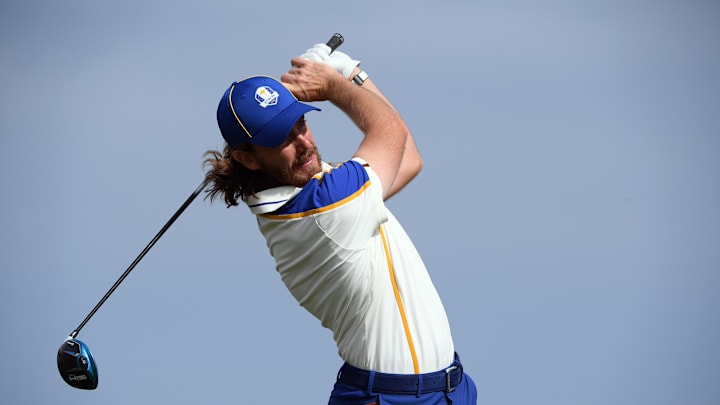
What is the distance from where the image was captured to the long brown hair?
4.02m

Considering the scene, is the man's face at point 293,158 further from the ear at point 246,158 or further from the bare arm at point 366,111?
the bare arm at point 366,111

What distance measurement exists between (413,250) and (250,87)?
0.88m

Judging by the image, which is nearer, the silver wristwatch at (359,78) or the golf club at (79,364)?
the silver wristwatch at (359,78)

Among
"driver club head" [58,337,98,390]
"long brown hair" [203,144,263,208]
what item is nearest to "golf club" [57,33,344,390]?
"driver club head" [58,337,98,390]

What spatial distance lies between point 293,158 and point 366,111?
0.34m

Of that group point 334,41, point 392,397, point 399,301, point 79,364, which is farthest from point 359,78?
point 79,364

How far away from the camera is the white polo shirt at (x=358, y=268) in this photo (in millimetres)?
3791

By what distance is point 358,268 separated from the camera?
389 cm

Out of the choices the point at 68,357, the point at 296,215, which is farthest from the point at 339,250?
the point at 68,357

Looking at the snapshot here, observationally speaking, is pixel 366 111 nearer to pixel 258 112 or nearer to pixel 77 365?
pixel 258 112

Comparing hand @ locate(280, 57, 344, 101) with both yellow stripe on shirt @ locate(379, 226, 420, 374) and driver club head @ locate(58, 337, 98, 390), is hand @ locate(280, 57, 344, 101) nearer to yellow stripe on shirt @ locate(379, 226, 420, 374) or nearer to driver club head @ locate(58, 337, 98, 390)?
yellow stripe on shirt @ locate(379, 226, 420, 374)

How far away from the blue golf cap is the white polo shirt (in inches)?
8.5

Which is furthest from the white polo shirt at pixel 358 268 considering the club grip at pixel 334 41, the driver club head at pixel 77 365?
the driver club head at pixel 77 365

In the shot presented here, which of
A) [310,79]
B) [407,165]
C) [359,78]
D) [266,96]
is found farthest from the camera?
[359,78]
